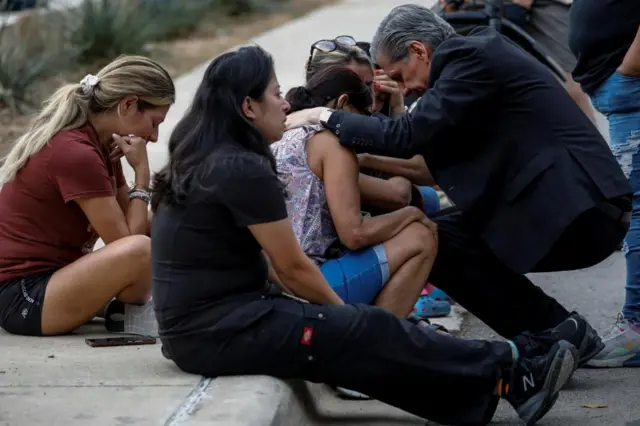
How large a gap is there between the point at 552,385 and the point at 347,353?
80 cm

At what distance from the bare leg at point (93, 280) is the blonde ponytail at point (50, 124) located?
45 centimetres

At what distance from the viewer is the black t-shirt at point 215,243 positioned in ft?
13.0

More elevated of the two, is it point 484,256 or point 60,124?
point 60,124

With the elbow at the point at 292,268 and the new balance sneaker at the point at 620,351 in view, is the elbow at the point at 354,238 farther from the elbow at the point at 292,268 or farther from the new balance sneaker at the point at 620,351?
the new balance sneaker at the point at 620,351

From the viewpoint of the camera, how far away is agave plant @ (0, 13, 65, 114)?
33.2ft

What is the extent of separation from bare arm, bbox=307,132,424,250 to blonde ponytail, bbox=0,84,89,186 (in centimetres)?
91

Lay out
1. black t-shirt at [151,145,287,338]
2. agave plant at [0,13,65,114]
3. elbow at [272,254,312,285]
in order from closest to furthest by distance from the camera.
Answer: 1. black t-shirt at [151,145,287,338]
2. elbow at [272,254,312,285]
3. agave plant at [0,13,65,114]

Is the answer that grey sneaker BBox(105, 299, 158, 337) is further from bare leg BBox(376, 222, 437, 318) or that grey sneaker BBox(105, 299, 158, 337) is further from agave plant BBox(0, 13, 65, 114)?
agave plant BBox(0, 13, 65, 114)

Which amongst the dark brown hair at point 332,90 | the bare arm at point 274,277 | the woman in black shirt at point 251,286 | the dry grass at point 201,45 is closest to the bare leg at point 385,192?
the dark brown hair at point 332,90

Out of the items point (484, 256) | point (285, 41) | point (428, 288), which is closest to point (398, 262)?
point (484, 256)

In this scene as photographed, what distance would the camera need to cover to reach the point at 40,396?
162 inches

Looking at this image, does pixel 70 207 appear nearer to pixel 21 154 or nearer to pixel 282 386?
pixel 21 154

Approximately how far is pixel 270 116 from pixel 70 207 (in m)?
1.06

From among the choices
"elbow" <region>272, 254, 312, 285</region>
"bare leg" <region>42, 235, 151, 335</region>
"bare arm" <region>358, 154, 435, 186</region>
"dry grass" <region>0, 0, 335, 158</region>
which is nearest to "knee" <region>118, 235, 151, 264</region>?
"bare leg" <region>42, 235, 151, 335</region>
